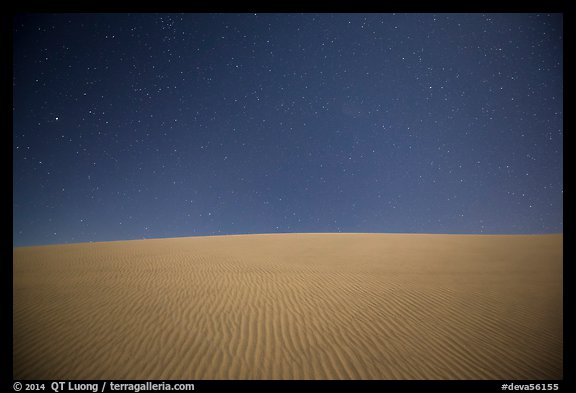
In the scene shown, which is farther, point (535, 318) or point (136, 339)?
point (535, 318)

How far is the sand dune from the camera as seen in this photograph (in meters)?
4.48

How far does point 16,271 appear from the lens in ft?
43.4

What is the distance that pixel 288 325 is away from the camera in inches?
242

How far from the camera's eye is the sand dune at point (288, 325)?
14.7 feet

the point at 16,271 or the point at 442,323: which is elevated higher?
the point at 16,271

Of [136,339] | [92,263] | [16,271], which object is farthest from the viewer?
[92,263]
